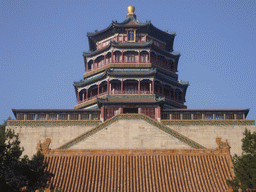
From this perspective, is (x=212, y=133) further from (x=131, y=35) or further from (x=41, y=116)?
(x=41, y=116)

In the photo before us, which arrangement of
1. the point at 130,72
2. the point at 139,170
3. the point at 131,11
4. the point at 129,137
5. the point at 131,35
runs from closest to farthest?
1. the point at 139,170
2. the point at 129,137
3. the point at 130,72
4. the point at 131,35
5. the point at 131,11

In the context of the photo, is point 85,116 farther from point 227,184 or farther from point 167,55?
point 227,184

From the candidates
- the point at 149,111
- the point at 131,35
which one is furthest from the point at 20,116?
the point at 131,35

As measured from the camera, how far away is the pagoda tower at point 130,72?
52344 millimetres

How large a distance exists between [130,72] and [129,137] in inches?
432

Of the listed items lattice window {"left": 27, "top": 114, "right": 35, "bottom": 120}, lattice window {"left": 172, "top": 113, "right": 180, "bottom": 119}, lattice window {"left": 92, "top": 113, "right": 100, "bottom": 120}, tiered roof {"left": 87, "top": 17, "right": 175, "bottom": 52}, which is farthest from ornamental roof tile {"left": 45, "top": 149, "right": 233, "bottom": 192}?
tiered roof {"left": 87, "top": 17, "right": 175, "bottom": 52}

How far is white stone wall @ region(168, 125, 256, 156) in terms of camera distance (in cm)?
5120

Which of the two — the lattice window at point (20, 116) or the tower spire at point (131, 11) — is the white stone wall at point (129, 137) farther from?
the tower spire at point (131, 11)

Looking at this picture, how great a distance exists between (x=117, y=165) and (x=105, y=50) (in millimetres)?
30509

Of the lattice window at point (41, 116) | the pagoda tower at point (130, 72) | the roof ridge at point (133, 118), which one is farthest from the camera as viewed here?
the lattice window at point (41, 116)

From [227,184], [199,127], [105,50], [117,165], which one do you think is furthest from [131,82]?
[227,184]

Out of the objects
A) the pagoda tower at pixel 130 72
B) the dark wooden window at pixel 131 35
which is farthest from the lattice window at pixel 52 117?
the dark wooden window at pixel 131 35

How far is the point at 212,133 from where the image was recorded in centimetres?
5169

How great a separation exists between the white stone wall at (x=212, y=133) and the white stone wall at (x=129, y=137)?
7.11 m
